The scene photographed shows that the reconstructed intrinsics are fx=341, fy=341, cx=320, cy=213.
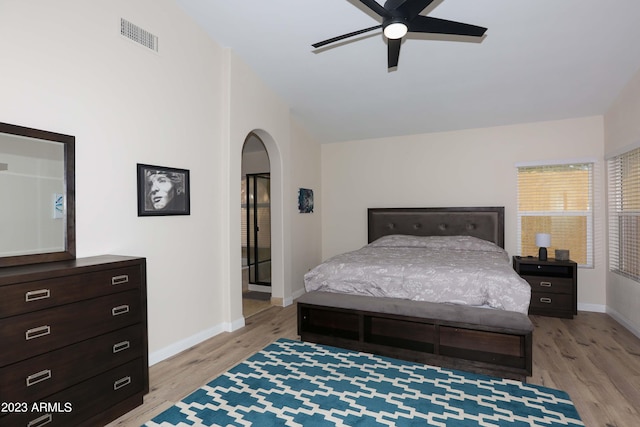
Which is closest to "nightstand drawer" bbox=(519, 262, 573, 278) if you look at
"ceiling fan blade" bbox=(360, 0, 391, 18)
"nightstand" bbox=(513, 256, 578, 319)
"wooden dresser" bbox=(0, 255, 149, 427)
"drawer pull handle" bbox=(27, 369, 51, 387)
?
"nightstand" bbox=(513, 256, 578, 319)

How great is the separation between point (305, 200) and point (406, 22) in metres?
3.25

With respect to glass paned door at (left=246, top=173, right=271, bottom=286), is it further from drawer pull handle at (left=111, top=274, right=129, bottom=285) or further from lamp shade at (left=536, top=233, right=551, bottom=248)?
lamp shade at (left=536, top=233, right=551, bottom=248)

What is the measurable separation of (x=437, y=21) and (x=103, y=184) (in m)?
2.64

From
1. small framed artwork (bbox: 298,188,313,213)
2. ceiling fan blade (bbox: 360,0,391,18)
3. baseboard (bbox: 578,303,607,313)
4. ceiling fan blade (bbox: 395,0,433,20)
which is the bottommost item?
baseboard (bbox: 578,303,607,313)

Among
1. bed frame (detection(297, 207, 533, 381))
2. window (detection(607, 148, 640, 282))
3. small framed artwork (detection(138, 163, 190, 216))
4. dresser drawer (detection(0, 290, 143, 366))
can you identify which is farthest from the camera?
window (detection(607, 148, 640, 282))

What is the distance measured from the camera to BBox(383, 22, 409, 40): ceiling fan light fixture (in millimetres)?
2182

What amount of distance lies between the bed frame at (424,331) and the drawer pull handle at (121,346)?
1523 mm

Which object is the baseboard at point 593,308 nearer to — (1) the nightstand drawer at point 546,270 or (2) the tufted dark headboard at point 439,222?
(1) the nightstand drawer at point 546,270

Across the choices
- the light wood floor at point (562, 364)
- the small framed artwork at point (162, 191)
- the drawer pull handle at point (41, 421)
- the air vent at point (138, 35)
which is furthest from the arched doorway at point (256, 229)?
the drawer pull handle at point (41, 421)

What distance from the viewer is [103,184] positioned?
8.33 ft

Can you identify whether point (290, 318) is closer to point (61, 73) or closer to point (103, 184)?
point (103, 184)

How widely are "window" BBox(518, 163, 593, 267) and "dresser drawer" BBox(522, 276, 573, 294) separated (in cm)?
61

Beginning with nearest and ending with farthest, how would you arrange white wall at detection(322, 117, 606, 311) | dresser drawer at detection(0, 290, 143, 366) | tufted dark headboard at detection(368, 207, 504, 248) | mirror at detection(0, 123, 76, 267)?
dresser drawer at detection(0, 290, 143, 366)
mirror at detection(0, 123, 76, 267)
white wall at detection(322, 117, 606, 311)
tufted dark headboard at detection(368, 207, 504, 248)

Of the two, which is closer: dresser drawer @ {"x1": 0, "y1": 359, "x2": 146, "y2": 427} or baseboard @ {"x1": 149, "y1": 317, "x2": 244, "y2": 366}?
dresser drawer @ {"x1": 0, "y1": 359, "x2": 146, "y2": 427}
